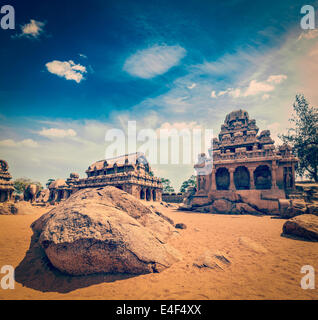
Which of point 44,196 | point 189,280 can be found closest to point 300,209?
point 189,280

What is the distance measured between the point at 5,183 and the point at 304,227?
111 feet

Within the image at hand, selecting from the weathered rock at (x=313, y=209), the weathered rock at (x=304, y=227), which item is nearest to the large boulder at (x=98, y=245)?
the weathered rock at (x=304, y=227)

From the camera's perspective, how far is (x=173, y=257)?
607 cm

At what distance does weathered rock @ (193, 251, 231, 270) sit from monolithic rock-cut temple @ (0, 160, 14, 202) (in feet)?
99.0

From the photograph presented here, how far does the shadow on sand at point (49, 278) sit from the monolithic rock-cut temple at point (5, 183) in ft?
84.6

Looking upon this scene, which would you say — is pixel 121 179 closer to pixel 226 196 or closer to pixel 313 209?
pixel 226 196

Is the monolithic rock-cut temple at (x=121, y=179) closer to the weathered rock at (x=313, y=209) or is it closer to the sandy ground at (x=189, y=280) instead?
the weathered rock at (x=313, y=209)

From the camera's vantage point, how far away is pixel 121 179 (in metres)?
33.2

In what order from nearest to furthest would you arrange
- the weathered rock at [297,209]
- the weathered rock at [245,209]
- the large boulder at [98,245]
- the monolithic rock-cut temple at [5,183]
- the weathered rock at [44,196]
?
the large boulder at [98,245], the weathered rock at [297,209], the weathered rock at [245,209], the monolithic rock-cut temple at [5,183], the weathered rock at [44,196]

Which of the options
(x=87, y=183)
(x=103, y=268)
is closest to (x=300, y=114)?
(x=103, y=268)

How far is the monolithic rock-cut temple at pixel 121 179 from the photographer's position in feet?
107

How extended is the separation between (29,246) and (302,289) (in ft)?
30.0

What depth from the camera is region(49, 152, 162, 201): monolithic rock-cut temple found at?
32.7 metres
